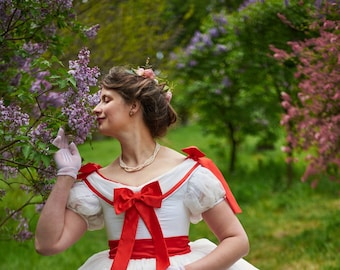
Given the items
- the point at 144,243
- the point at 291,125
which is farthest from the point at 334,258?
the point at 144,243

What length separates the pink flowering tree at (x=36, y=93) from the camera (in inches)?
113

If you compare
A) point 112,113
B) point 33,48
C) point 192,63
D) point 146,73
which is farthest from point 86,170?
point 192,63

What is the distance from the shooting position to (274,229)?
7.71 m

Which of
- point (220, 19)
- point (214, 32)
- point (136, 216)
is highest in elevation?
point (136, 216)

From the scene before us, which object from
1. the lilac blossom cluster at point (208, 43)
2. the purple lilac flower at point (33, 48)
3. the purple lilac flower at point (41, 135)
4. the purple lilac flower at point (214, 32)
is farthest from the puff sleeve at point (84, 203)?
the purple lilac flower at point (214, 32)

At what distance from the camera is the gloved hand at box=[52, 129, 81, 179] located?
2.80m

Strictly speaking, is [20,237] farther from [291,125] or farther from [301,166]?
[301,166]

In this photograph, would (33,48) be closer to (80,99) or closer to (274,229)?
(80,99)

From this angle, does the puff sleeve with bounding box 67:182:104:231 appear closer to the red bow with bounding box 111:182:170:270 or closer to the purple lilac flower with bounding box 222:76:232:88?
the red bow with bounding box 111:182:170:270

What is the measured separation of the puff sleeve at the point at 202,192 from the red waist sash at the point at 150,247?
16cm

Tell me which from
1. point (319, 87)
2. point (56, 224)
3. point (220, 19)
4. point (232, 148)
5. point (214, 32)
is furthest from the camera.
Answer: point (232, 148)

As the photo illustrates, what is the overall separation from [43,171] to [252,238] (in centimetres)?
458

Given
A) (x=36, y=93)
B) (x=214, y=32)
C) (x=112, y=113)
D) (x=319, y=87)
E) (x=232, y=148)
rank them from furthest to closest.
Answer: (x=232, y=148)
(x=214, y=32)
(x=319, y=87)
(x=36, y=93)
(x=112, y=113)

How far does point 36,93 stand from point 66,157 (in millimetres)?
532
